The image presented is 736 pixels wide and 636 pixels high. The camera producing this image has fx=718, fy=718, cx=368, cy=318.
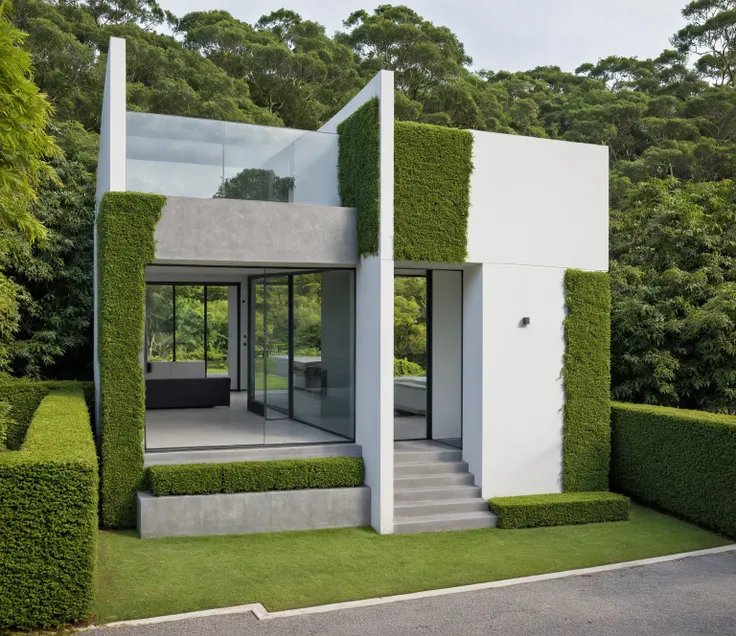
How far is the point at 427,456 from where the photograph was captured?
35.1 ft

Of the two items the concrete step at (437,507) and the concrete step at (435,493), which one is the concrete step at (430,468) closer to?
the concrete step at (435,493)

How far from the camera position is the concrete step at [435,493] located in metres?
9.98

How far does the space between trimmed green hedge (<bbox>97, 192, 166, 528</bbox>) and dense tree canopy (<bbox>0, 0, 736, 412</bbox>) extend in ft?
5.23

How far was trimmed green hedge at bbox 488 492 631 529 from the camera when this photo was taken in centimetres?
985

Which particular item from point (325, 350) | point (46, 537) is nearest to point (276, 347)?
point (325, 350)

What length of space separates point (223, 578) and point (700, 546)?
6020 millimetres

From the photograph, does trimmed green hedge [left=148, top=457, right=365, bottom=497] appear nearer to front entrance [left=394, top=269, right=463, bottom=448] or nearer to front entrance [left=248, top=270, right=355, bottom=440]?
front entrance [left=248, top=270, right=355, bottom=440]

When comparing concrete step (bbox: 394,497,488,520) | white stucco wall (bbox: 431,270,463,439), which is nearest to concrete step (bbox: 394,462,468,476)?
concrete step (bbox: 394,497,488,520)

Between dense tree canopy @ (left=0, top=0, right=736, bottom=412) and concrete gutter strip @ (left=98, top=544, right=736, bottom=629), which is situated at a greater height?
dense tree canopy @ (left=0, top=0, right=736, bottom=412)

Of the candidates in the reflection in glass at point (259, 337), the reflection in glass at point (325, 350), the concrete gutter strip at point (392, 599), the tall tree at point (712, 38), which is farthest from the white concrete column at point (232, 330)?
the tall tree at point (712, 38)

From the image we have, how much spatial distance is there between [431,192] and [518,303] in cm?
210

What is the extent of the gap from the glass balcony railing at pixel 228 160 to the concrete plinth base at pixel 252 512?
408cm

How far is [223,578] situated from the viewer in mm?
7520

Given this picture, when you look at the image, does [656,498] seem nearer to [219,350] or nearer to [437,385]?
[437,385]
